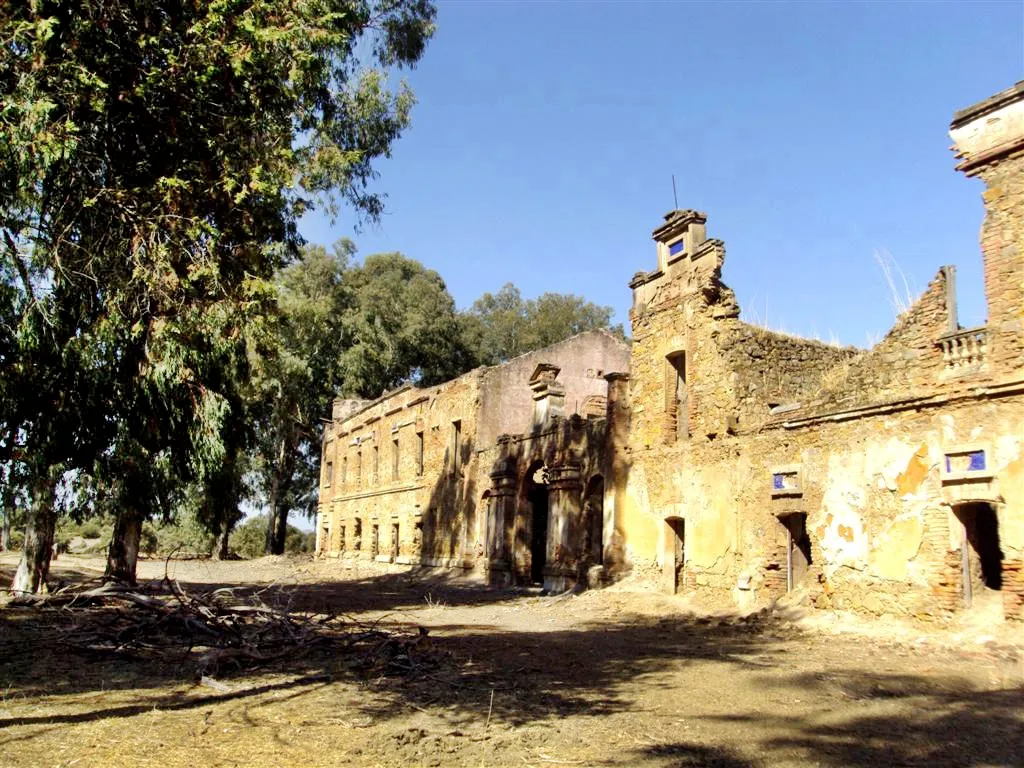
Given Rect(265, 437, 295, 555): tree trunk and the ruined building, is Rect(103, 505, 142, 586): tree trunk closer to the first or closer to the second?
the ruined building

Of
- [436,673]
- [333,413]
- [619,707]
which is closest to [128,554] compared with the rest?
[436,673]

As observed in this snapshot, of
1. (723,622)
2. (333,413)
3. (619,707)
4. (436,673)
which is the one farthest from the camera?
(333,413)

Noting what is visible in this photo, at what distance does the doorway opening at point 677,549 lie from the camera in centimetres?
1842

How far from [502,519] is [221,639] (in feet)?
50.9

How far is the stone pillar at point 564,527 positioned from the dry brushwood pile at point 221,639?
10.2 metres

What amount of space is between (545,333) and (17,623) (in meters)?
42.0

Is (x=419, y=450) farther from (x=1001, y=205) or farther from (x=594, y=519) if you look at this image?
(x=1001, y=205)

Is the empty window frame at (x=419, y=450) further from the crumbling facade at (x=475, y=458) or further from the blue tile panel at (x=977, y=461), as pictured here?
the blue tile panel at (x=977, y=461)

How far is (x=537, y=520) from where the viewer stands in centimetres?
2606

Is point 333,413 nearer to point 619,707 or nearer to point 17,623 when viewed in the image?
point 17,623

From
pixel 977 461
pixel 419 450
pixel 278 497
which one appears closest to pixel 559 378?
pixel 419 450

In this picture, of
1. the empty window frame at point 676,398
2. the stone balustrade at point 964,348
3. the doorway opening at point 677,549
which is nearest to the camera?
the stone balustrade at point 964,348

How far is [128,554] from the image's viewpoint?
50.8ft

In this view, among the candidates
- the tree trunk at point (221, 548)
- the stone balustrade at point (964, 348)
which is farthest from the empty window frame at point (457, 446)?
the stone balustrade at point (964, 348)
